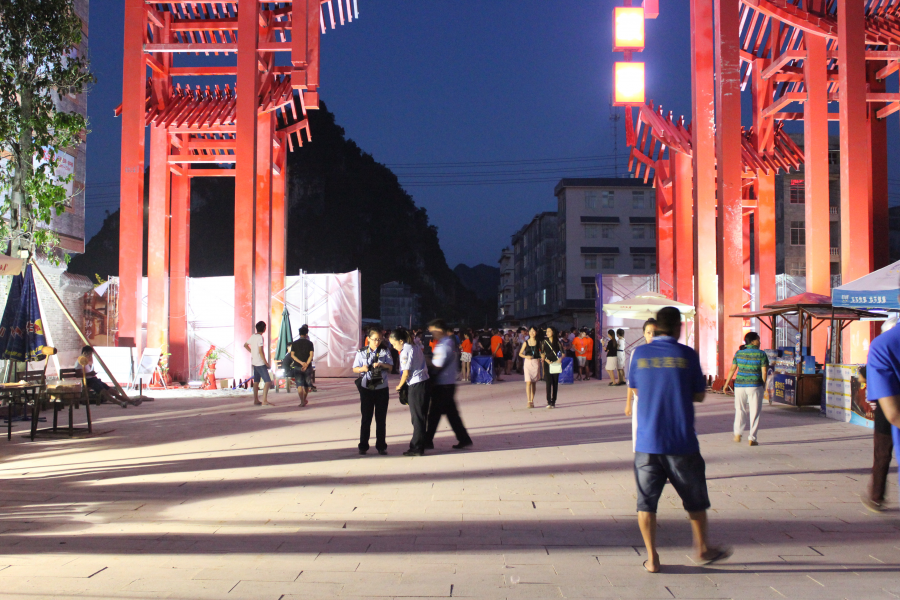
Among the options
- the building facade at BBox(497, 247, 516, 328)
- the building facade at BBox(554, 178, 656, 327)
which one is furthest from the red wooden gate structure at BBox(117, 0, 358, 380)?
the building facade at BBox(497, 247, 516, 328)

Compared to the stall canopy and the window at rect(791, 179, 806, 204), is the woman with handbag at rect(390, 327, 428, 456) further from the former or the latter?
the window at rect(791, 179, 806, 204)

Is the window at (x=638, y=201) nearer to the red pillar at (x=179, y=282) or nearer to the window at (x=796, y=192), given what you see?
the window at (x=796, y=192)

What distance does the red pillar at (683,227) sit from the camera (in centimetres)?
2384

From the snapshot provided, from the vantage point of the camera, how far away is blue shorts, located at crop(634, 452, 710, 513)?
4.19 metres

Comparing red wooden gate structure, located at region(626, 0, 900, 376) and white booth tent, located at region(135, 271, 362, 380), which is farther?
white booth tent, located at region(135, 271, 362, 380)

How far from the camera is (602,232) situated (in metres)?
64.6

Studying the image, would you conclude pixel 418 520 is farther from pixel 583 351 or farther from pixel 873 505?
pixel 583 351

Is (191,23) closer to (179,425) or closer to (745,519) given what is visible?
(179,425)

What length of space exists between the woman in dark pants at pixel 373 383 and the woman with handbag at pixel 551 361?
17.7 feet

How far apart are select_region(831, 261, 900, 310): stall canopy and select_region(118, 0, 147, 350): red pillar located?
52.6 ft

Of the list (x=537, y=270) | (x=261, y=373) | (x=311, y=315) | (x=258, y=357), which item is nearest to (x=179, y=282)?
(x=311, y=315)

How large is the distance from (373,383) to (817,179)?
1407 cm

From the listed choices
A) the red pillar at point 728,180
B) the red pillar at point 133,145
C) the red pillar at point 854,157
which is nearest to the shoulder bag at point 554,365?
the red pillar at point 728,180

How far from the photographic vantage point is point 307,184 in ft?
267
